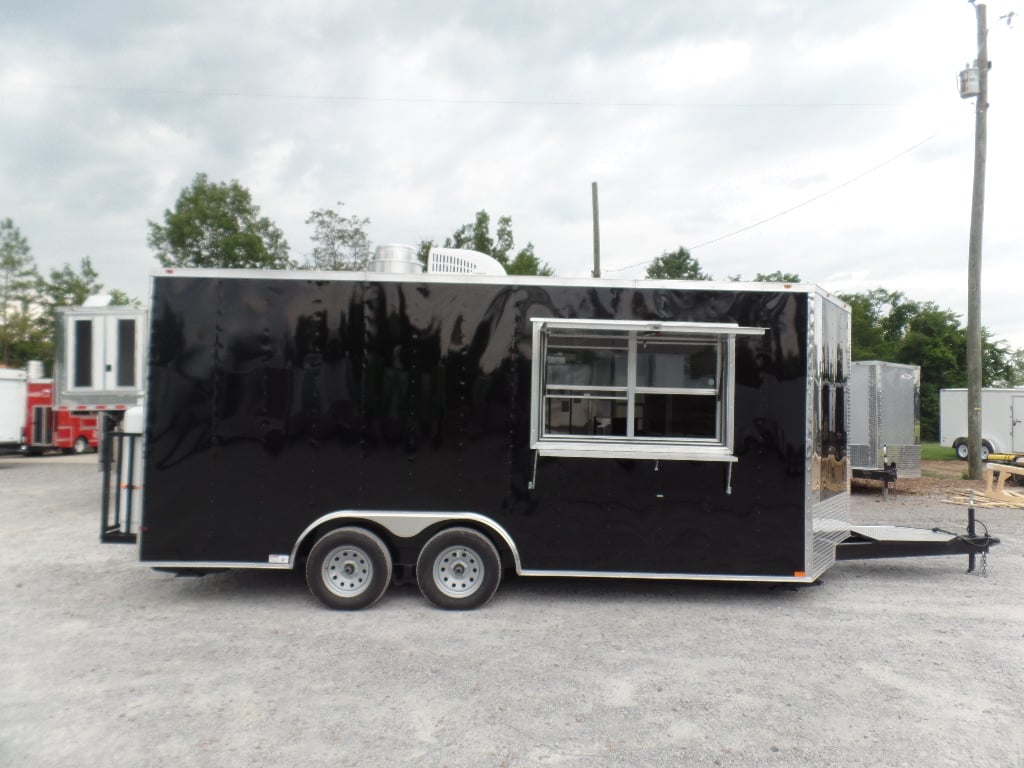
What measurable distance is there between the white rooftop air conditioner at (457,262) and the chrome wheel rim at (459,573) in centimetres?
256

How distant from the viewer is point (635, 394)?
219 inches

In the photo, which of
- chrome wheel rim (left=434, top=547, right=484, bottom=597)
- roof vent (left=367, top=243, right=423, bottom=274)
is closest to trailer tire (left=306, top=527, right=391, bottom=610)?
chrome wheel rim (left=434, top=547, right=484, bottom=597)

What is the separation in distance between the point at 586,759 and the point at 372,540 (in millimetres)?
2693

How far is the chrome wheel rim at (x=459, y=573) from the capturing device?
5570mm

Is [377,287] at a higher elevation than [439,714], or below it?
higher

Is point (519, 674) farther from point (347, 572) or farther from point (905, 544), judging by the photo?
point (905, 544)

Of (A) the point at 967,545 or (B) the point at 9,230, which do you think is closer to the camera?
(A) the point at 967,545

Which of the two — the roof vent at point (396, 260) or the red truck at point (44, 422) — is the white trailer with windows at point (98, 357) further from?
the red truck at point (44, 422)

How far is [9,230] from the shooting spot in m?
36.9

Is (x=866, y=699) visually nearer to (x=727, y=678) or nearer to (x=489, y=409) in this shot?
(x=727, y=678)

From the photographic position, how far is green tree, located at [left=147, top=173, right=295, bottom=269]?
3159cm

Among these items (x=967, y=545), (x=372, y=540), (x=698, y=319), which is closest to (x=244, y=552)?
(x=372, y=540)

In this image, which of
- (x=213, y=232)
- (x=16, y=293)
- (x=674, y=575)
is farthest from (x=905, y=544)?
(x=16, y=293)

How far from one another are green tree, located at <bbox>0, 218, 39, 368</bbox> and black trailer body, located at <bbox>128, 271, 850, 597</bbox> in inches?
1454
